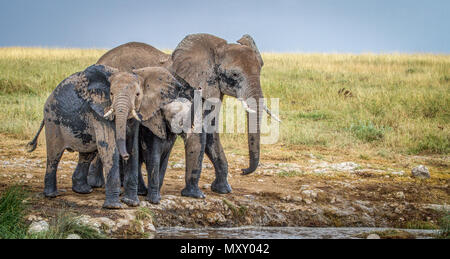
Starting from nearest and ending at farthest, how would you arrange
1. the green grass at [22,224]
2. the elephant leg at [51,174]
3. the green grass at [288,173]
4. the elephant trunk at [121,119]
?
the green grass at [22,224] < the elephant trunk at [121,119] < the elephant leg at [51,174] < the green grass at [288,173]

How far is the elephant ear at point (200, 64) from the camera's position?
27.8ft

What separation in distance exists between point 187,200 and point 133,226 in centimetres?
125

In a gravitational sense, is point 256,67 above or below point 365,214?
above

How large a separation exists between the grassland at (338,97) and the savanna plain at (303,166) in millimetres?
44

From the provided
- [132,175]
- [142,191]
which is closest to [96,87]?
[132,175]

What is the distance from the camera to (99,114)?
7.21 meters

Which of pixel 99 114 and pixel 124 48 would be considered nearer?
pixel 99 114

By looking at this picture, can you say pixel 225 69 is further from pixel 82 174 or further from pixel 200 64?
pixel 82 174

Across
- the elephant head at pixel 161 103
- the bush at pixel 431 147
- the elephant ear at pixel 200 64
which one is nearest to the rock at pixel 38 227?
the elephant head at pixel 161 103

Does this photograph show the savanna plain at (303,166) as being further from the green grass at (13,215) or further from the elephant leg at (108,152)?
the elephant leg at (108,152)

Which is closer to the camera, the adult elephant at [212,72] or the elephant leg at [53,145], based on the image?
the elephant leg at [53,145]
